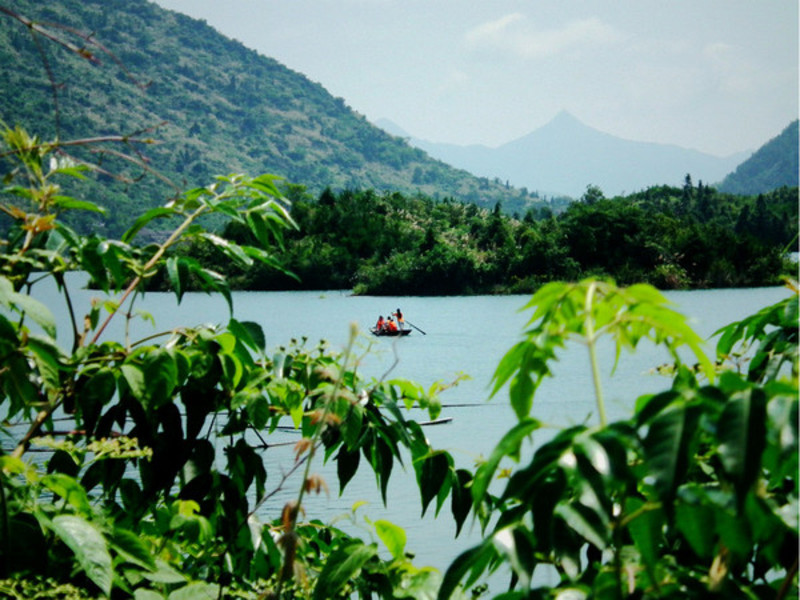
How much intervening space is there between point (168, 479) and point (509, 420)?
1205cm

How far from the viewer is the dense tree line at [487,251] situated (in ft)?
97.7

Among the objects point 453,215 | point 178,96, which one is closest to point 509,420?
point 453,215

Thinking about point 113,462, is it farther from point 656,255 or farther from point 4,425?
point 656,255

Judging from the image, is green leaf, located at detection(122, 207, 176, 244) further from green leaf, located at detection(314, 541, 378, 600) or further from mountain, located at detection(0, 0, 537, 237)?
mountain, located at detection(0, 0, 537, 237)

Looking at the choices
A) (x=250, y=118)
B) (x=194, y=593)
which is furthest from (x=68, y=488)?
(x=250, y=118)

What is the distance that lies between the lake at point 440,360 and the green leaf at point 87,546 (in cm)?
25

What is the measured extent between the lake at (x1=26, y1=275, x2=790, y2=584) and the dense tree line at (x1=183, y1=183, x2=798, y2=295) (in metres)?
0.99

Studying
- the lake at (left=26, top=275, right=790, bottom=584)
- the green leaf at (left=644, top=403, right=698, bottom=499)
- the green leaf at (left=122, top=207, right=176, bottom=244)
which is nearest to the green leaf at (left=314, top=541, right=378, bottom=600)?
the lake at (left=26, top=275, right=790, bottom=584)

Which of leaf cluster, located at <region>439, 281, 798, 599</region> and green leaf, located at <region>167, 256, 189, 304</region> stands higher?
green leaf, located at <region>167, 256, 189, 304</region>

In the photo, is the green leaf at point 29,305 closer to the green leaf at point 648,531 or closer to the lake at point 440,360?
the lake at point 440,360

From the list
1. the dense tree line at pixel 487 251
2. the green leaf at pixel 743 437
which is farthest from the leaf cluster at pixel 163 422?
the dense tree line at pixel 487 251

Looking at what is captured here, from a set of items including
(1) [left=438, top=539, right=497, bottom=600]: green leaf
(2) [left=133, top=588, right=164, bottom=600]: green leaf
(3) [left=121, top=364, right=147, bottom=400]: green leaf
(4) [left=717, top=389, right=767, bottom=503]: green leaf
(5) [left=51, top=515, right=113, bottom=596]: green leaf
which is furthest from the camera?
(3) [left=121, top=364, right=147, bottom=400]: green leaf

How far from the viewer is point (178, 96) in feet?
219

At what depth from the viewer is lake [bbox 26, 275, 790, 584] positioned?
5531 mm
